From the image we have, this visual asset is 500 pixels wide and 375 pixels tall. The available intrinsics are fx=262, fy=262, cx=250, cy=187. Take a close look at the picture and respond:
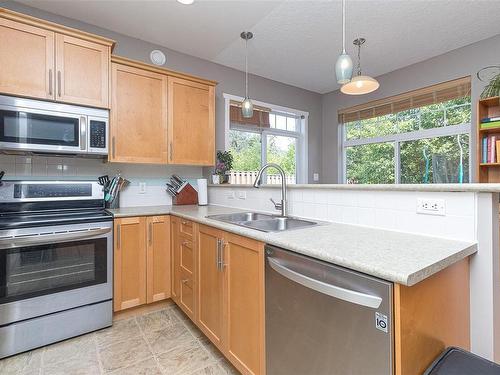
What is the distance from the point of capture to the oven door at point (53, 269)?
5.37 feet

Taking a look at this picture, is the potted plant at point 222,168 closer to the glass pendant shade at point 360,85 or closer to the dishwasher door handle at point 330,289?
the glass pendant shade at point 360,85

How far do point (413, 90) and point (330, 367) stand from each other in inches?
150

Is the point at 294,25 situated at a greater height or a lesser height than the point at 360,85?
greater

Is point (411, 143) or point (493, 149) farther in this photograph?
point (411, 143)

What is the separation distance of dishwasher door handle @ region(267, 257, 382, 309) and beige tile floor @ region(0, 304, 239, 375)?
90 cm

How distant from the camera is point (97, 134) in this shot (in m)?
2.16

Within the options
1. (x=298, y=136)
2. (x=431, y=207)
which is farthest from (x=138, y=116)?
(x=298, y=136)

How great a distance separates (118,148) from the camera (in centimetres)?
232

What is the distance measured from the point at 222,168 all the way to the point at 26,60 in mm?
1819

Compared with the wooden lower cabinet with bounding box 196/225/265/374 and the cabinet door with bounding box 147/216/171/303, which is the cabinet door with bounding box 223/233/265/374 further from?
the cabinet door with bounding box 147/216/171/303

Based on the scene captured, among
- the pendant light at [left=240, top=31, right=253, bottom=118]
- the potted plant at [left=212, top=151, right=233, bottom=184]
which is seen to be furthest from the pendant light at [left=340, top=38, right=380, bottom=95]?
the potted plant at [left=212, top=151, right=233, bottom=184]

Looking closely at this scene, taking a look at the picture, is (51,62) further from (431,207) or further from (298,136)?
(298,136)

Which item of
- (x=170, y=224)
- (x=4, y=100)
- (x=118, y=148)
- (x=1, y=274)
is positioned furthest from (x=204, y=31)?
(x=1, y=274)

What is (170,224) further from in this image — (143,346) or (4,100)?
(4,100)
